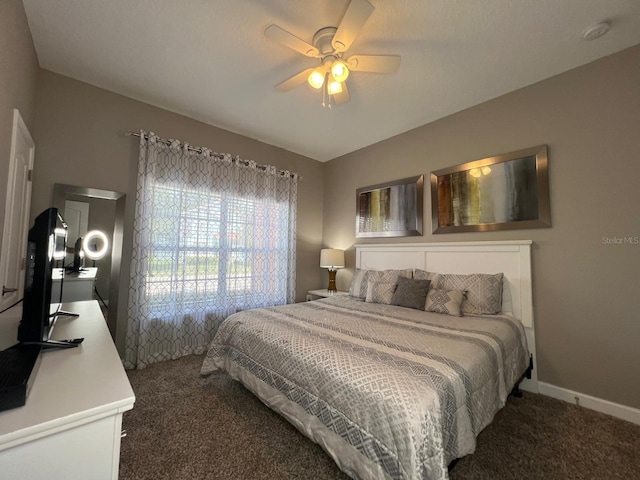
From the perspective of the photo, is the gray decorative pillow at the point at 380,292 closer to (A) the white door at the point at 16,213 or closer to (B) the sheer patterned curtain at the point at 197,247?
(B) the sheer patterned curtain at the point at 197,247

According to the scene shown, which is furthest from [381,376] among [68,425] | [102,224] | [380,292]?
[102,224]

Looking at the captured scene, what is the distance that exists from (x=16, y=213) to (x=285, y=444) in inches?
94.9

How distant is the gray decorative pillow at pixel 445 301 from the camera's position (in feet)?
7.92

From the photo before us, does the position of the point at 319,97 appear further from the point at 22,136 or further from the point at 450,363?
the point at 450,363

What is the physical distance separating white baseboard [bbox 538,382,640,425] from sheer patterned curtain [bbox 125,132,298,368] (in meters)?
2.93

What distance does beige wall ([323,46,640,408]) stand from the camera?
201 centimetres

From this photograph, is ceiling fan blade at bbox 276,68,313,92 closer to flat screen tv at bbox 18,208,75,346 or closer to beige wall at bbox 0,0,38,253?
beige wall at bbox 0,0,38,253

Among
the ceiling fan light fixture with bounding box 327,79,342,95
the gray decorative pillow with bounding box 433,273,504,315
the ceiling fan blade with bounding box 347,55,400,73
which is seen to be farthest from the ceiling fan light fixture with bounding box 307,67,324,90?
the gray decorative pillow with bounding box 433,273,504,315

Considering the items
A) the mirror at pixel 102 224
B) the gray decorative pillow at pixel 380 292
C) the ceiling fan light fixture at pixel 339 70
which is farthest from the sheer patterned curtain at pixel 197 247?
the ceiling fan light fixture at pixel 339 70

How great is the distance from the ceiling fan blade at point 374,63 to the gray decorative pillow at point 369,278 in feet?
6.70

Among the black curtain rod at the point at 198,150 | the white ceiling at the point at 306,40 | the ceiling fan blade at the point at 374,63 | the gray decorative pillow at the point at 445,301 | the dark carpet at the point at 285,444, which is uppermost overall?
the white ceiling at the point at 306,40

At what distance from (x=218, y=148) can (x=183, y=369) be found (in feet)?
8.48

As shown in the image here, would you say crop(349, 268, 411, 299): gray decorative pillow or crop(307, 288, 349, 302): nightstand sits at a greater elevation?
crop(349, 268, 411, 299): gray decorative pillow

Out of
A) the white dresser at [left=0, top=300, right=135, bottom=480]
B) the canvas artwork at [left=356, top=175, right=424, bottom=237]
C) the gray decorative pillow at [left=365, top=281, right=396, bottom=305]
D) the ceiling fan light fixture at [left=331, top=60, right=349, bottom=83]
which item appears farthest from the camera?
the canvas artwork at [left=356, top=175, right=424, bottom=237]
